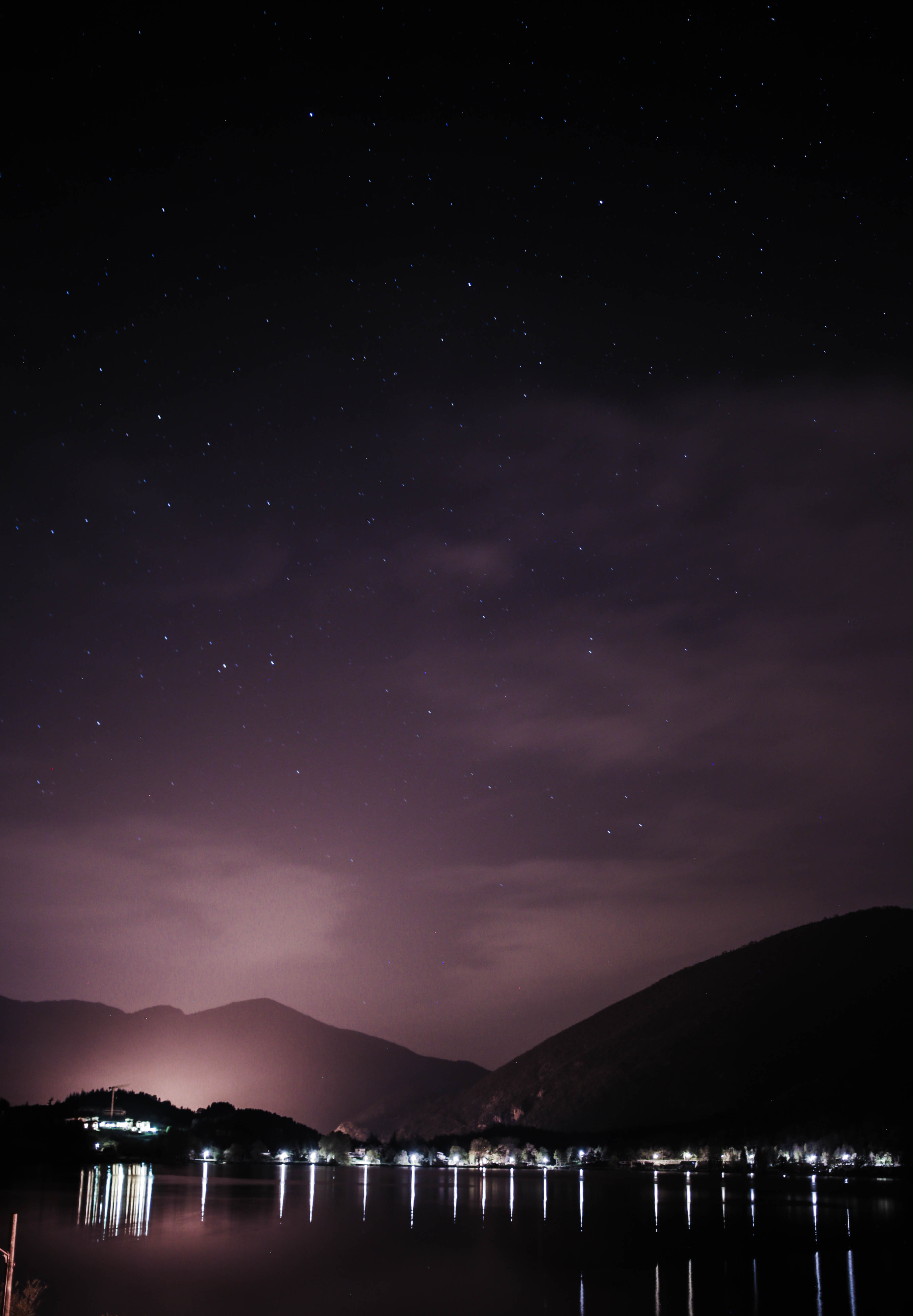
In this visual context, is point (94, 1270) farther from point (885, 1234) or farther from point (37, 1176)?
point (37, 1176)

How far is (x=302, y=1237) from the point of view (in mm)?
60531

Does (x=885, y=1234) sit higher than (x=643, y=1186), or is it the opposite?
(x=885, y=1234)

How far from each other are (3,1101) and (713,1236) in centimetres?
13852

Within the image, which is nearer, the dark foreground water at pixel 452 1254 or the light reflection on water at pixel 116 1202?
the dark foreground water at pixel 452 1254

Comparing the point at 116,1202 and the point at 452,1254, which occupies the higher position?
the point at 452,1254

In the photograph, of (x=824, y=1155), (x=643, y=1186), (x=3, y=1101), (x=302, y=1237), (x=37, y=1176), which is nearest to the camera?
(x=302, y=1237)

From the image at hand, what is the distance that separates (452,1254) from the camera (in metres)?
53.4

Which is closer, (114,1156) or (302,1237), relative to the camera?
(302,1237)

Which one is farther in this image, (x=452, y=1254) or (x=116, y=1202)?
(x=116, y=1202)

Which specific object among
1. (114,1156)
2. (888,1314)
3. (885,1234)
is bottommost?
(114,1156)

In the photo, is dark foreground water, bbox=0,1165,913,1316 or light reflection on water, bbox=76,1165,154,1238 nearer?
dark foreground water, bbox=0,1165,913,1316

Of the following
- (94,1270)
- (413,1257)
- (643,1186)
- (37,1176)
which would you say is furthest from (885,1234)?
(37,1176)

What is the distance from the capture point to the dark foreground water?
37.6 metres

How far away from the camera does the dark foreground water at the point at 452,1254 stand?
37.6 m
